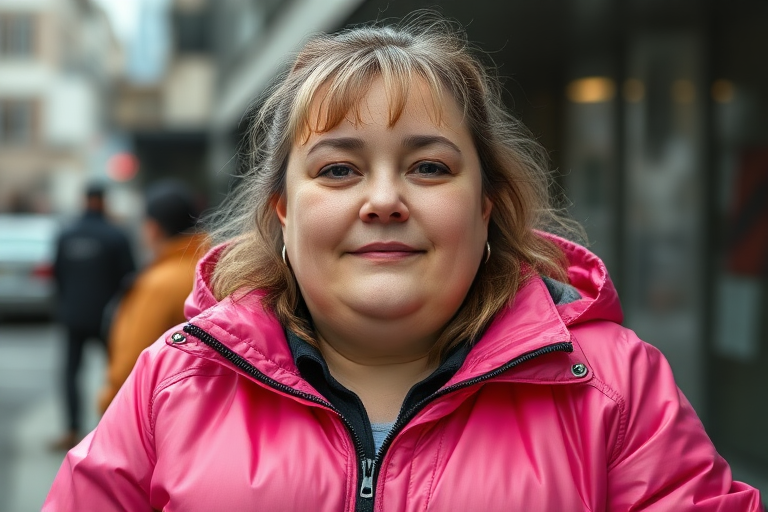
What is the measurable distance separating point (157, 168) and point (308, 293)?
23292mm

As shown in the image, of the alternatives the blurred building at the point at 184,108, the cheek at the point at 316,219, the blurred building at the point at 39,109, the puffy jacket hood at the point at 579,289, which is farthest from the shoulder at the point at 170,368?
the blurred building at the point at 39,109

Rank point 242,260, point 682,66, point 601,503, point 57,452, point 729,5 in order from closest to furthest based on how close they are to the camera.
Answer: point 601,503, point 242,260, point 729,5, point 682,66, point 57,452

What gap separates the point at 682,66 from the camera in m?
6.29

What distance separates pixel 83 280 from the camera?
7398mm

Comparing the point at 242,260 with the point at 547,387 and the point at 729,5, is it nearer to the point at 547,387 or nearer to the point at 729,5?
the point at 547,387

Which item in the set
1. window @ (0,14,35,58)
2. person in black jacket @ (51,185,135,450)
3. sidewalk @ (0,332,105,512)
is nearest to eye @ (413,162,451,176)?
sidewalk @ (0,332,105,512)

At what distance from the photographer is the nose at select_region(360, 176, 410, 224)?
191 centimetres

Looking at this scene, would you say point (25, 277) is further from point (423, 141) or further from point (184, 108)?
point (423, 141)

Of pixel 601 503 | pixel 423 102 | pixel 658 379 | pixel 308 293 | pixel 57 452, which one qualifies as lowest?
pixel 57 452

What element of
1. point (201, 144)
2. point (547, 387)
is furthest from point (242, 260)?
point (201, 144)

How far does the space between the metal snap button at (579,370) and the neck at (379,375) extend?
31cm

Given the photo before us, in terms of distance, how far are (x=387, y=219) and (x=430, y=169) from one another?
138mm

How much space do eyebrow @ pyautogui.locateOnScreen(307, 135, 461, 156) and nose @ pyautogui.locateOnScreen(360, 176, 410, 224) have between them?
7 centimetres

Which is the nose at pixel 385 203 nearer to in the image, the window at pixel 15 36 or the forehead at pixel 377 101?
the forehead at pixel 377 101
